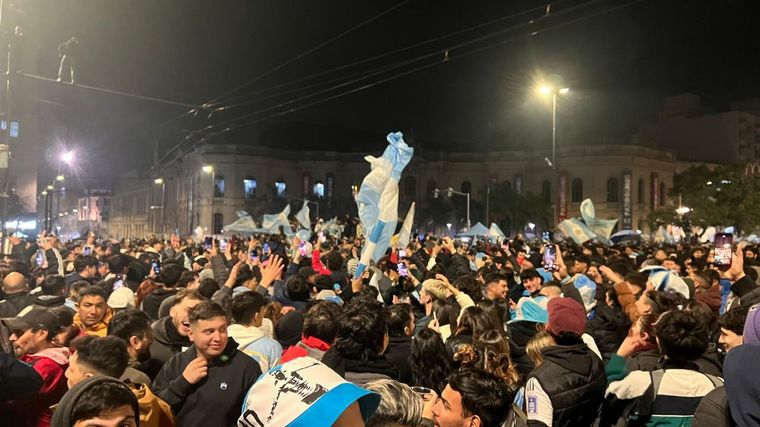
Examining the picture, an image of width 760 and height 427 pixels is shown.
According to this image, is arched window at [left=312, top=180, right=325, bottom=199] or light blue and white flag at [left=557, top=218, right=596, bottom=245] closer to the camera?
light blue and white flag at [left=557, top=218, right=596, bottom=245]

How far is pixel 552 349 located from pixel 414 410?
5.33 ft

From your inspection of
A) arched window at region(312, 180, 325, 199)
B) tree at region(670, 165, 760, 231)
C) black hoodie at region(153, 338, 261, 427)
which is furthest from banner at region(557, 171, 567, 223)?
black hoodie at region(153, 338, 261, 427)

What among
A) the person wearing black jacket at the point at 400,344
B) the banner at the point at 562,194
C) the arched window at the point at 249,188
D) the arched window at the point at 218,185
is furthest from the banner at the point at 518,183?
the person wearing black jacket at the point at 400,344

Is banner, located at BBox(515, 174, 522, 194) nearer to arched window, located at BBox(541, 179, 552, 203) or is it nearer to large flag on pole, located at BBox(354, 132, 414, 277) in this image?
arched window, located at BBox(541, 179, 552, 203)

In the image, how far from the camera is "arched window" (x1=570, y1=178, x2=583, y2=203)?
6762cm

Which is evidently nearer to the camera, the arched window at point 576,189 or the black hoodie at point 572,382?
the black hoodie at point 572,382

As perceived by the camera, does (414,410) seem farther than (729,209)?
No

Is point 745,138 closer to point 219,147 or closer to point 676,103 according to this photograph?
point 676,103

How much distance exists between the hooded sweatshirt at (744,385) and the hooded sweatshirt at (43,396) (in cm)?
324

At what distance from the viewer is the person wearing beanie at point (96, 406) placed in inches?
90.7

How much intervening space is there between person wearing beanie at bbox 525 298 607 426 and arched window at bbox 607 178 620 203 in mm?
66698

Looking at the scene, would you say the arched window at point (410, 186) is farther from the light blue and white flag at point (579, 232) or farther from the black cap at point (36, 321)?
the black cap at point (36, 321)

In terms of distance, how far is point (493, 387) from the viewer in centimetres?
299

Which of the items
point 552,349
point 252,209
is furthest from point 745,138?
point 552,349
